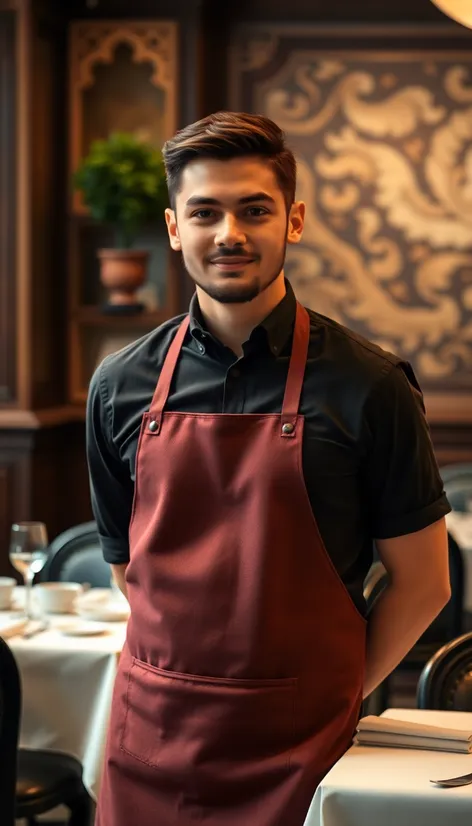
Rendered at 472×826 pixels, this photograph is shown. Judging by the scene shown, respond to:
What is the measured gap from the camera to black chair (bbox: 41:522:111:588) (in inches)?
144

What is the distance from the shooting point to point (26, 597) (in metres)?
3.19

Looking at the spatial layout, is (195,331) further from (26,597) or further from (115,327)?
(115,327)

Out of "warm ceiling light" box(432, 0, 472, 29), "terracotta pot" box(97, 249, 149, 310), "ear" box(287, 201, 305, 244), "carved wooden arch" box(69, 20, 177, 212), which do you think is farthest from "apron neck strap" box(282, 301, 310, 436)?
"carved wooden arch" box(69, 20, 177, 212)

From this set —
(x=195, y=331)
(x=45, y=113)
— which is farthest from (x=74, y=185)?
(x=195, y=331)

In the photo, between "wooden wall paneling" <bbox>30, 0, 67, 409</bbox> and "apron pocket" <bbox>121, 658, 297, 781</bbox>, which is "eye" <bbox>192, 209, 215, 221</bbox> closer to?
"apron pocket" <bbox>121, 658, 297, 781</bbox>

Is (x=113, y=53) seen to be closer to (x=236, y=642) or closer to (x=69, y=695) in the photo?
(x=69, y=695)

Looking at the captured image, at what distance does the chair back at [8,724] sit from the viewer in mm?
2389

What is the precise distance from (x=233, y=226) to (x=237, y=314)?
0.14m

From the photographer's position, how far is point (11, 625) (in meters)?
3.01

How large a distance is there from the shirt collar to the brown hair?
0.46ft

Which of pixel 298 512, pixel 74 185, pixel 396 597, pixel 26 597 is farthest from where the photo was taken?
pixel 74 185

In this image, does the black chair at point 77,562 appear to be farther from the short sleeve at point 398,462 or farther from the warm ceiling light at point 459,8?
the short sleeve at point 398,462

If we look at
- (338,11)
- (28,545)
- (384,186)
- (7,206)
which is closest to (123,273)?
(7,206)

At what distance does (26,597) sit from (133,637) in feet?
4.94
